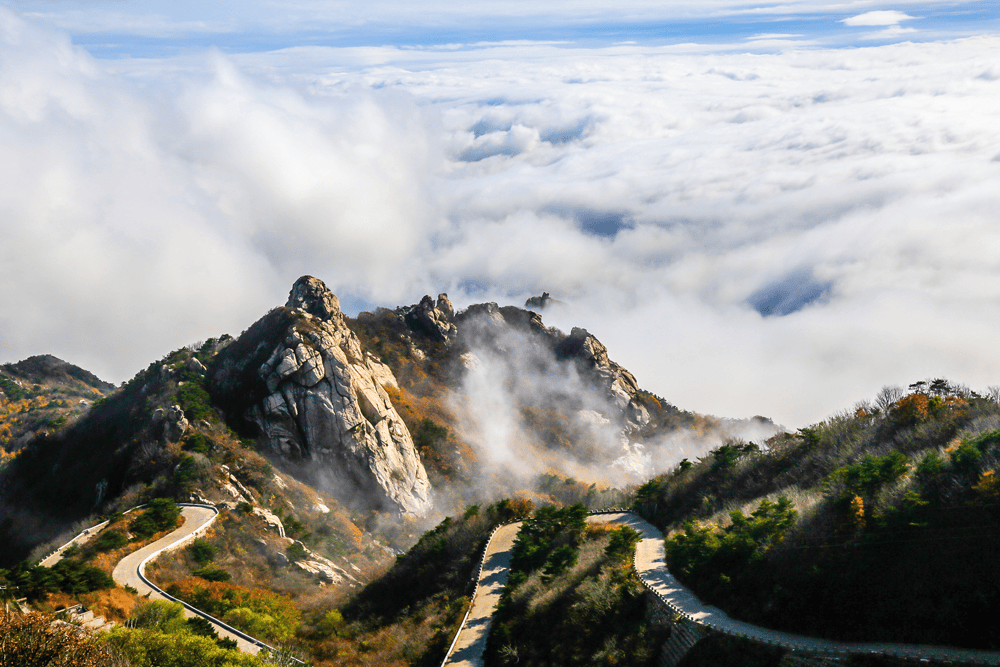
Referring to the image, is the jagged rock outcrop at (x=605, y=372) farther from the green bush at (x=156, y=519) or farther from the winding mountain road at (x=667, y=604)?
the green bush at (x=156, y=519)

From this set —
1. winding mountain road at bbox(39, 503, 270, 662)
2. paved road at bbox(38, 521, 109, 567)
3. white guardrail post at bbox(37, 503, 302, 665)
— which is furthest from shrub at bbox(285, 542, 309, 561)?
paved road at bbox(38, 521, 109, 567)

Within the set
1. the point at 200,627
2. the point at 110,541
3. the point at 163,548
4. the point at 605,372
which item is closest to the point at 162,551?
the point at 163,548

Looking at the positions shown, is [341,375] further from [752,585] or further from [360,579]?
[752,585]

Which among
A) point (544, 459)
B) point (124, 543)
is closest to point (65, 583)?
point (124, 543)

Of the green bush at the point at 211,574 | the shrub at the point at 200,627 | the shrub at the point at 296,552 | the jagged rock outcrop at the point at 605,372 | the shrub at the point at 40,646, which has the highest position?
the shrub at the point at 40,646

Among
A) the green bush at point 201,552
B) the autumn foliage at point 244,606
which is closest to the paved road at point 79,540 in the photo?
the green bush at point 201,552

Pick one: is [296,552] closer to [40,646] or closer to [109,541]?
[109,541]

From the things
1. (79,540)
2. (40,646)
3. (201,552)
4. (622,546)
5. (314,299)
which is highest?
(40,646)
